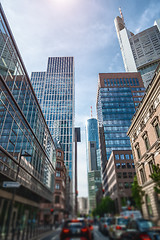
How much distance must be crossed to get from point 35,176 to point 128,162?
50047mm

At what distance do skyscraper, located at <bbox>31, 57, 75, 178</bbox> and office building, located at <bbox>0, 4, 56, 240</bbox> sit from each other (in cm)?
8566

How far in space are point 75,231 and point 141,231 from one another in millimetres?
3758

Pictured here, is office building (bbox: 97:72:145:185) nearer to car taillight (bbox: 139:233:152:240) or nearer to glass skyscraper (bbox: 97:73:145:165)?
glass skyscraper (bbox: 97:73:145:165)

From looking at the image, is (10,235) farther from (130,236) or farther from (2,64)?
(2,64)

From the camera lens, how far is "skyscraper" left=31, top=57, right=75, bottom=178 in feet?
380

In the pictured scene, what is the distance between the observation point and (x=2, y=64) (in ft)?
57.2

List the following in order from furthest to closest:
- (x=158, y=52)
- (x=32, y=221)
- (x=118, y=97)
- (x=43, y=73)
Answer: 1. (x=158, y=52)
2. (x=43, y=73)
3. (x=118, y=97)
4. (x=32, y=221)

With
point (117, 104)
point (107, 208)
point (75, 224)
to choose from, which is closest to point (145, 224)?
point (75, 224)

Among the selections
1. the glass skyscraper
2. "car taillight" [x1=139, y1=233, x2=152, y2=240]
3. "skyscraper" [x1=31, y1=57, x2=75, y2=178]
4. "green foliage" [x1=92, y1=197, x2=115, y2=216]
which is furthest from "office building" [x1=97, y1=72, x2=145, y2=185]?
"car taillight" [x1=139, y1=233, x2=152, y2=240]

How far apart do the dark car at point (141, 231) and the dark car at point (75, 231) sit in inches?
104

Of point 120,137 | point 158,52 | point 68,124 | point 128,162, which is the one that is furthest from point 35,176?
point 158,52

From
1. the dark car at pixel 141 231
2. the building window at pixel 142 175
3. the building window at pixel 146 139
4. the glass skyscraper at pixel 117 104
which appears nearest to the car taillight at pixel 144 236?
the dark car at pixel 141 231

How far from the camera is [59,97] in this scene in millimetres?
135875

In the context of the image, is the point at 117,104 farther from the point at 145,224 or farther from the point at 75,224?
the point at 75,224
